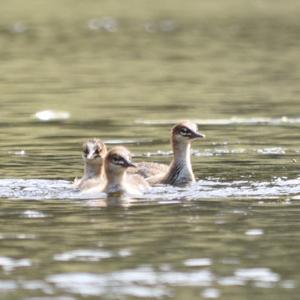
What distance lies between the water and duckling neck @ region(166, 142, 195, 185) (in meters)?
0.25

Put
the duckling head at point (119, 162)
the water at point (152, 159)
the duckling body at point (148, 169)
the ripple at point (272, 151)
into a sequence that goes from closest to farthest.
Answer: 1. the water at point (152, 159)
2. the duckling head at point (119, 162)
3. the duckling body at point (148, 169)
4. the ripple at point (272, 151)

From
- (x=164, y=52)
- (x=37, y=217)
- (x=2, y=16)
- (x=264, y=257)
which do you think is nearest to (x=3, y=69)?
(x=164, y=52)

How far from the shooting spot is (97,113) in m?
29.3

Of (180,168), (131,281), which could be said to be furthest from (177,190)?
(131,281)

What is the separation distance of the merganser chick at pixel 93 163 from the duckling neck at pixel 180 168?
952 mm

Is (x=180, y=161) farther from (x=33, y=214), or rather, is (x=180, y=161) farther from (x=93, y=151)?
(x=33, y=214)

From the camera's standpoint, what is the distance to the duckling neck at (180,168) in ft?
64.9

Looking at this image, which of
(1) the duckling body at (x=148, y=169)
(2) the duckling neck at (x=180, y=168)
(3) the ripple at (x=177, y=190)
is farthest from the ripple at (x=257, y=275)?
(1) the duckling body at (x=148, y=169)

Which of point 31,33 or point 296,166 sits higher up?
point 31,33

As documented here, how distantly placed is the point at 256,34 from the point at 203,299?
127 ft

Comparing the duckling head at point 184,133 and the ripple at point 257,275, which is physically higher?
the duckling head at point 184,133

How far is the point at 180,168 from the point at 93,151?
129cm

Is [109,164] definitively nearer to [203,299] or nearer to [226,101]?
[203,299]

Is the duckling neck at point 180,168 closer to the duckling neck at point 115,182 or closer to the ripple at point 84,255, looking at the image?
the duckling neck at point 115,182
